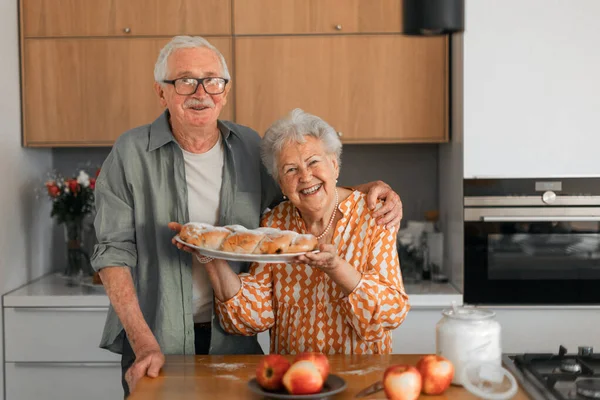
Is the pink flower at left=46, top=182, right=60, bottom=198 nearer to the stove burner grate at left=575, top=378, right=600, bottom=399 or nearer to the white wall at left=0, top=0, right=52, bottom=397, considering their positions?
the white wall at left=0, top=0, right=52, bottom=397

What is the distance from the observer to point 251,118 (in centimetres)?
326

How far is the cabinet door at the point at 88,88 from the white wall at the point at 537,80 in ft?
3.47

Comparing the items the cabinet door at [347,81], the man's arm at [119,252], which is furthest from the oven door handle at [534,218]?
the man's arm at [119,252]

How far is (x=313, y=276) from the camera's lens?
6.57 ft

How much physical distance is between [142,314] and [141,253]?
0.53ft

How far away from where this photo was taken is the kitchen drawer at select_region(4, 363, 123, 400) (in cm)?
312

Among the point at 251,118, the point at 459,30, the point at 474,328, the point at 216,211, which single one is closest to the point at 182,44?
the point at 216,211

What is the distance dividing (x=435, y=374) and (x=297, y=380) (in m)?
0.28

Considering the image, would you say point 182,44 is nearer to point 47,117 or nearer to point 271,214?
point 271,214

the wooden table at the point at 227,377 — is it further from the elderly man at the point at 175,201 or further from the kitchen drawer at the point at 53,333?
the kitchen drawer at the point at 53,333

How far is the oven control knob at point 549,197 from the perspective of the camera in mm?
3006

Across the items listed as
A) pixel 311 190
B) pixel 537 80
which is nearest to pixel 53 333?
pixel 311 190

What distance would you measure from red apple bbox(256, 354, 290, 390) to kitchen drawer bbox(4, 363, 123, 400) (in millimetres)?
1723

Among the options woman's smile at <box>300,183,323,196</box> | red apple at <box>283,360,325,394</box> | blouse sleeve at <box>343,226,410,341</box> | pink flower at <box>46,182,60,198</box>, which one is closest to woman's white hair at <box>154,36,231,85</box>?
woman's smile at <box>300,183,323,196</box>
